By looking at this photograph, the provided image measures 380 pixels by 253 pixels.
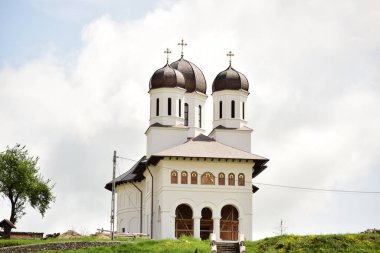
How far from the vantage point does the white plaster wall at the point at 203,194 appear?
2675 inches

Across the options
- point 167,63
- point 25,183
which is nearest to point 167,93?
point 167,63

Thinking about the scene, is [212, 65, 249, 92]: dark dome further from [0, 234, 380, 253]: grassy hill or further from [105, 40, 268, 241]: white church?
[0, 234, 380, 253]: grassy hill

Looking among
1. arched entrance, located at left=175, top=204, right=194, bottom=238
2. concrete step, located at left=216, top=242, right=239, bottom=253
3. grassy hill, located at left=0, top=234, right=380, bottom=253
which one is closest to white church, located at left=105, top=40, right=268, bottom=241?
arched entrance, located at left=175, top=204, right=194, bottom=238

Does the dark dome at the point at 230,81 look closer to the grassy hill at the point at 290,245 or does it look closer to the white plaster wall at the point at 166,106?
the white plaster wall at the point at 166,106

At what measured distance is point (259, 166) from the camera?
71.4 meters

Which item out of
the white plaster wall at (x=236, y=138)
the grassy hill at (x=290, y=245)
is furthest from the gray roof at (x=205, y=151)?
the grassy hill at (x=290, y=245)

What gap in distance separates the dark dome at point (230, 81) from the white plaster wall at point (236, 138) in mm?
3319

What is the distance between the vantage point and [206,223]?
69.2 m

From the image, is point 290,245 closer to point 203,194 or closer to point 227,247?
point 227,247

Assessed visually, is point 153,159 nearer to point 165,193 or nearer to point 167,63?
point 165,193

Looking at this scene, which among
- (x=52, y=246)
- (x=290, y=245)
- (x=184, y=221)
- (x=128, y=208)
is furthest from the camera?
(x=128, y=208)

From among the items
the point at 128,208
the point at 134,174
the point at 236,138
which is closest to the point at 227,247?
the point at 236,138

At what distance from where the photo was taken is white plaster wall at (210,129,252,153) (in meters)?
74.8

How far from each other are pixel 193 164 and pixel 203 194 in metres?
2.14
